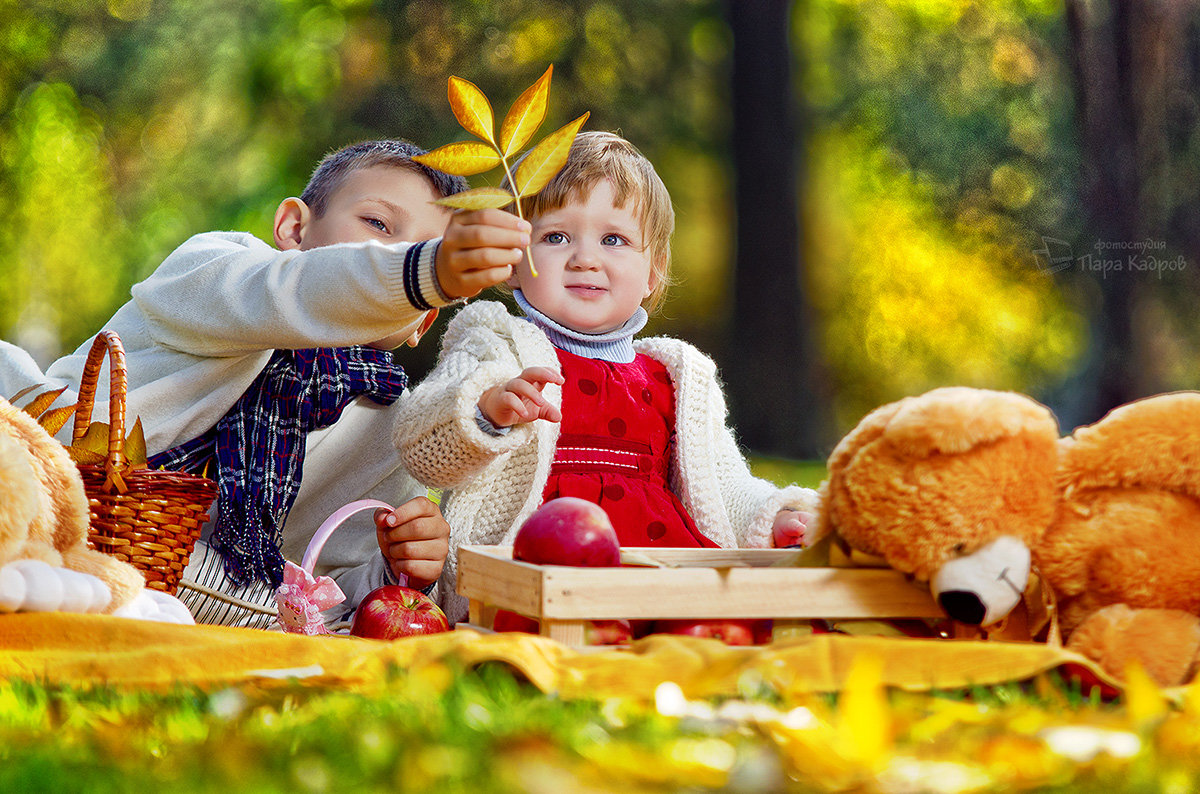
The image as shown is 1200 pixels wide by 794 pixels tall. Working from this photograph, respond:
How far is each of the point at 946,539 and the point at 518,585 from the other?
1.82 ft

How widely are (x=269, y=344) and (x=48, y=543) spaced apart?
0.62 m

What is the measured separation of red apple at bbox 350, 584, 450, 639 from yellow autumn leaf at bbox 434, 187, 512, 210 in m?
0.66

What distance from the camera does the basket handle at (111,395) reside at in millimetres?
1875

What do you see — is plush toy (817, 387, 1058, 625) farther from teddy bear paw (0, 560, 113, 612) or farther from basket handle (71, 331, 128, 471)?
basket handle (71, 331, 128, 471)

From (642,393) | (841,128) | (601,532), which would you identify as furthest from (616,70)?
(601,532)

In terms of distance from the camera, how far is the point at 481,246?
180 centimetres

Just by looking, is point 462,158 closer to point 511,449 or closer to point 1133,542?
point 511,449

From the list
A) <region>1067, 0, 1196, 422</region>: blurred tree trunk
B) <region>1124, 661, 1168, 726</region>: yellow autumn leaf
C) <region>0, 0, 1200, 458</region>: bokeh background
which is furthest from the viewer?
<region>1067, 0, 1196, 422</region>: blurred tree trunk

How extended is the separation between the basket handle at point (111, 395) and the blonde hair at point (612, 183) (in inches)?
32.1

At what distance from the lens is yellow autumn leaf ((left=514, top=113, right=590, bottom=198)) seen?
1830 mm

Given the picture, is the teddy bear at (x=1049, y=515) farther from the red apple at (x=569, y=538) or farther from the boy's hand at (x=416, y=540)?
the boy's hand at (x=416, y=540)

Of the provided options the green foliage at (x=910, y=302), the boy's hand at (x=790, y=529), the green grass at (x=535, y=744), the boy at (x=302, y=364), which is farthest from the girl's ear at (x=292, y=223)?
the green foliage at (x=910, y=302)

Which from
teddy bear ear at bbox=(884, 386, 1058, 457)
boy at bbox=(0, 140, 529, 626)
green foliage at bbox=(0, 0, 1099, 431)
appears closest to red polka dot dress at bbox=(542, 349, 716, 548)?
boy at bbox=(0, 140, 529, 626)

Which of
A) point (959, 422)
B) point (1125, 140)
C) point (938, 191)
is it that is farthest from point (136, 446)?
point (938, 191)
